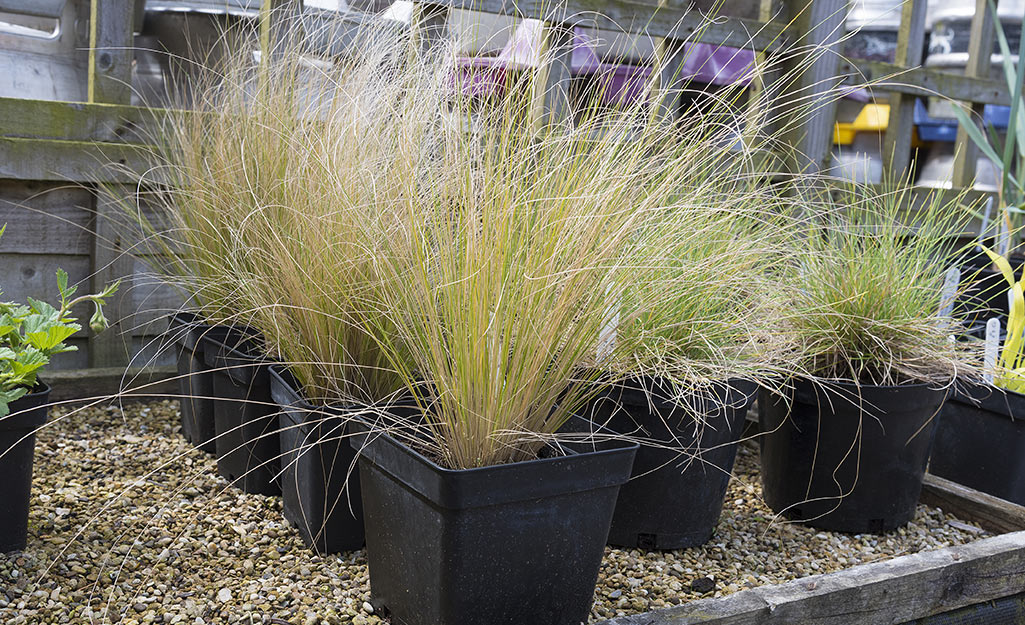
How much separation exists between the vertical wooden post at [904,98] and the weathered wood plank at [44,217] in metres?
2.67

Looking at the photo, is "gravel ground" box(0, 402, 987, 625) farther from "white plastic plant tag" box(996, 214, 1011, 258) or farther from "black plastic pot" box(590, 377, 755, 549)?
"white plastic plant tag" box(996, 214, 1011, 258)

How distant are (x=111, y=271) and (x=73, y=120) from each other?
1.32 feet

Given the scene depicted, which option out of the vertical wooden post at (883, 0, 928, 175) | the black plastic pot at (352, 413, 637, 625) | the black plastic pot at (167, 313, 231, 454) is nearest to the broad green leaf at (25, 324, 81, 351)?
the black plastic pot at (167, 313, 231, 454)

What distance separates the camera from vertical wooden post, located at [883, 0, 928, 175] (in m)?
3.33

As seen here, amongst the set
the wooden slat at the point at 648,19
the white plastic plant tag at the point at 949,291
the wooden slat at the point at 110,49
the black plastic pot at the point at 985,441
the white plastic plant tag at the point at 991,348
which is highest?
the wooden slat at the point at 648,19

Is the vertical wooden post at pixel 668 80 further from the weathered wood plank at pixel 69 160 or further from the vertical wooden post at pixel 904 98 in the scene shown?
the weathered wood plank at pixel 69 160

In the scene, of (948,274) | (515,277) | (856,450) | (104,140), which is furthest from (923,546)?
(104,140)

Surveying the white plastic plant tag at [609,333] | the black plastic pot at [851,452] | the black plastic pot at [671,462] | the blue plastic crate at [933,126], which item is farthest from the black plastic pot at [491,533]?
the blue plastic crate at [933,126]

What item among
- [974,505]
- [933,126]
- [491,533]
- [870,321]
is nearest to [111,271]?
[491,533]

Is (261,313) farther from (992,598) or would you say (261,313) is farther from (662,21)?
(662,21)

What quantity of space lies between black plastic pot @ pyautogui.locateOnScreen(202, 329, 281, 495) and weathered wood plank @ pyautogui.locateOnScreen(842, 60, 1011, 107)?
7.53 feet

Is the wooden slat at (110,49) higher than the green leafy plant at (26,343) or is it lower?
higher

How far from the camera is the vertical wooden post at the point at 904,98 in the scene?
3.33 metres

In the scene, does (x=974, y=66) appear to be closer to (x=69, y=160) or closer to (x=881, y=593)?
(x=881, y=593)
